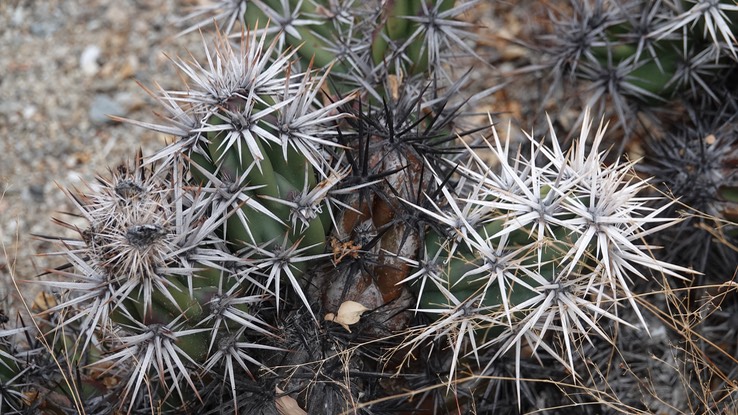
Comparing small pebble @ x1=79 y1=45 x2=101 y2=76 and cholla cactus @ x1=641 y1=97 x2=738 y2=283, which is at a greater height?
small pebble @ x1=79 y1=45 x2=101 y2=76

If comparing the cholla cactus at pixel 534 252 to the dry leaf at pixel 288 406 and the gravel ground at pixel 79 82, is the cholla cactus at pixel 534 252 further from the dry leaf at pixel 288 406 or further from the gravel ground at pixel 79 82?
the gravel ground at pixel 79 82

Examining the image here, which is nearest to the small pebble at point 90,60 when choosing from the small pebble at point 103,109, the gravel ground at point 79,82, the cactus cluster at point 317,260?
the gravel ground at point 79,82

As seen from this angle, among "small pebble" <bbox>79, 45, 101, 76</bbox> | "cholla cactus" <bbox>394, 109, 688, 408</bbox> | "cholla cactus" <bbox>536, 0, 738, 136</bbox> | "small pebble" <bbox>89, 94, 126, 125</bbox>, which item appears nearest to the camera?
"cholla cactus" <bbox>394, 109, 688, 408</bbox>

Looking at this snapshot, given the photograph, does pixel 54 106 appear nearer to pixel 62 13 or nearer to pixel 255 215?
pixel 62 13

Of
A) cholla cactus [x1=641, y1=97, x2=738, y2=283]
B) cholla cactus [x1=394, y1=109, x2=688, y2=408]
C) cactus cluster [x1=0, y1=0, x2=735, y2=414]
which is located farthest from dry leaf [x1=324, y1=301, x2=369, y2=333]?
cholla cactus [x1=641, y1=97, x2=738, y2=283]

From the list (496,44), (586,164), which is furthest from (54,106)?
(586,164)

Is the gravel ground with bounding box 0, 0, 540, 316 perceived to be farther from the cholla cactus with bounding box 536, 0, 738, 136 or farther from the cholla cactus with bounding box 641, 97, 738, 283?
the cholla cactus with bounding box 641, 97, 738, 283
